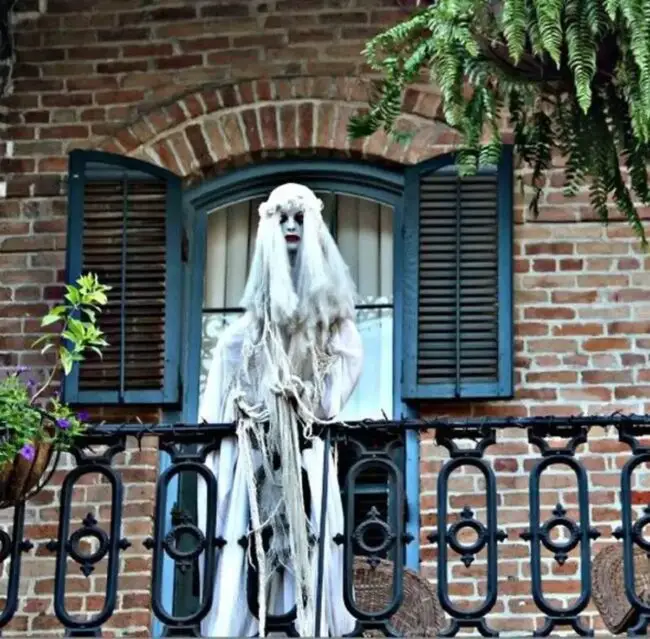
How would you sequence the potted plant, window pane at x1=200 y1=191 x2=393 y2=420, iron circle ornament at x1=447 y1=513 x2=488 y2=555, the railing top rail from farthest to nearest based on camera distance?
window pane at x1=200 y1=191 x2=393 y2=420 < the railing top rail < the potted plant < iron circle ornament at x1=447 y1=513 x2=488 y2=555

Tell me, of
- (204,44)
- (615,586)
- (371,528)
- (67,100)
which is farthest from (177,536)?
(204,44)

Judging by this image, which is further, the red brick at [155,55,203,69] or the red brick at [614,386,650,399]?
the red brick at [155,55,203,69]

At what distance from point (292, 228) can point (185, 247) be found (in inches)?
80.1

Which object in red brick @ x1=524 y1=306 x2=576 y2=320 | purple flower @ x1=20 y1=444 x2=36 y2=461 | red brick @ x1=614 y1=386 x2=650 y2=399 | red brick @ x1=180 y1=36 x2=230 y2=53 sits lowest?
purple flower @ x1=20 y1=444 x2=36 y2=461

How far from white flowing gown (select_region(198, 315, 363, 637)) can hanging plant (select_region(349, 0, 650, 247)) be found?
0.97 meters

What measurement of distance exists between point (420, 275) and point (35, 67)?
7.00 feet

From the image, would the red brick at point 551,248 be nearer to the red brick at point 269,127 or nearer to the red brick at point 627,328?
the red brick at point 627,328

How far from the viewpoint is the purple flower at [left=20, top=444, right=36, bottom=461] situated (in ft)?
31.6

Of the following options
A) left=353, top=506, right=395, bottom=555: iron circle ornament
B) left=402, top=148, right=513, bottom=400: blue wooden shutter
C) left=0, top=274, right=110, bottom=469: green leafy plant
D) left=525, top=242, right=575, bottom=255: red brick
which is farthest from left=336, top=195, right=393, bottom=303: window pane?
left=353, top=506, right=395, bottom=555: iron circle ornament

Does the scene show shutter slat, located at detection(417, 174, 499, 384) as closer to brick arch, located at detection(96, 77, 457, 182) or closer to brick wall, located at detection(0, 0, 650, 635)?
brick wall, located at detection(0, 0, 650, 635)

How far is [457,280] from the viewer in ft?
39.2

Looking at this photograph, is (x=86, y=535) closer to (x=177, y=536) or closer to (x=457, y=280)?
(x=177, y=536)

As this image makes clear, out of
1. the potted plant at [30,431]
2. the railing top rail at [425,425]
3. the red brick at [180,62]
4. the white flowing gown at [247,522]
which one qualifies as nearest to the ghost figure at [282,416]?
the white flowing gown at [247,522]

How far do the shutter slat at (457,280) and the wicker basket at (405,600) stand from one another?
1.79 metres
